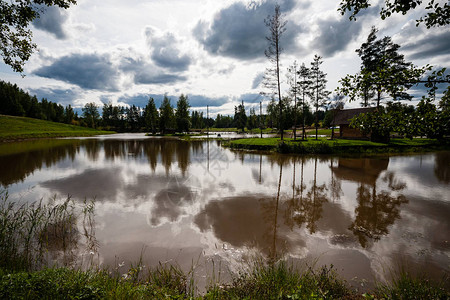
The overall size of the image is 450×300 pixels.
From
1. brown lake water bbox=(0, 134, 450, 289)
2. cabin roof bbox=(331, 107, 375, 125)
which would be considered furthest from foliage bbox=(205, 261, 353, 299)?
cabin roof bbox=(331, 107, 375, 125)

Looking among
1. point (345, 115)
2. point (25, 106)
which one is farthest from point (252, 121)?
point (25, 106)

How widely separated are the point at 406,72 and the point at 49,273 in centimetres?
870

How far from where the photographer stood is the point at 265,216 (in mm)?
7645

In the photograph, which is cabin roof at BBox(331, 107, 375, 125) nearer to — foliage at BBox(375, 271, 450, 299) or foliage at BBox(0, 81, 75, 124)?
foliage at BBox(375, 271, 450, 299)

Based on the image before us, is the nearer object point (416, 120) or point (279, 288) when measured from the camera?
point (279, 288)

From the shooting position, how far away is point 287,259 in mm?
5141

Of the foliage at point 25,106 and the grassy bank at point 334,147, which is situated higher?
the foliage at point 25,106

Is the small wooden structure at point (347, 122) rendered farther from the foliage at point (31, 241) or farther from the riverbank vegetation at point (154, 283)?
the foliage at point (31, 241)

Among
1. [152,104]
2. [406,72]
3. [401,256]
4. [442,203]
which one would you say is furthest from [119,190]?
[152,104]

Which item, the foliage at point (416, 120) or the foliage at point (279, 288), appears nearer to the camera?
the foliage at point (279, 288)

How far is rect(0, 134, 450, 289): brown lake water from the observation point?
520 cm

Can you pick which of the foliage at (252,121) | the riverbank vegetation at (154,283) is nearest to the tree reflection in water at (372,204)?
the riverbank vegetation at (154,283)

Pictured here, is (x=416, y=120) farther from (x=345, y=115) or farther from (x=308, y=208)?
(x=345, y=115)

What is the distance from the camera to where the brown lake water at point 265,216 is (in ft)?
17.1
